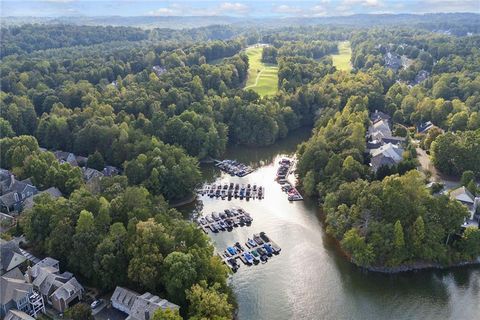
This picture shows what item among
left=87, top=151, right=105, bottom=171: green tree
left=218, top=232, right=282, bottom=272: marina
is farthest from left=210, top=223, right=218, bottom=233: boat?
left=87, top=151, right=105, bottom=171: green tree

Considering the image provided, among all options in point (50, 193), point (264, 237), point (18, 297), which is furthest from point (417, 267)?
point (50, 193)

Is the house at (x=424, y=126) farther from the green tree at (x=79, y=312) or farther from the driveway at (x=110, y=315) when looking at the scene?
the green tree at (x=79, y=312)

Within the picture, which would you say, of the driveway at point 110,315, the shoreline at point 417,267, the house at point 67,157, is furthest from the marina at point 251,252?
the house at point 67,157

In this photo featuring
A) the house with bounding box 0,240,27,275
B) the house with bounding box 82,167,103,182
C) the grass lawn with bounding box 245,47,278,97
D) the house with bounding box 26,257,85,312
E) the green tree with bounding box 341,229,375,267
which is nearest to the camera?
the house with bounding box 26,257,85,312

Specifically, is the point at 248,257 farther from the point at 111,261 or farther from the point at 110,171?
the point at 110,171

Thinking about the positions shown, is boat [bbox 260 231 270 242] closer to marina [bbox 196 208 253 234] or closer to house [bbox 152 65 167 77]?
marina [bbox 196 208 253 234]

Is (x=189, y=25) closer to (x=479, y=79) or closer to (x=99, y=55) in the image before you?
(x=99, y=55)
